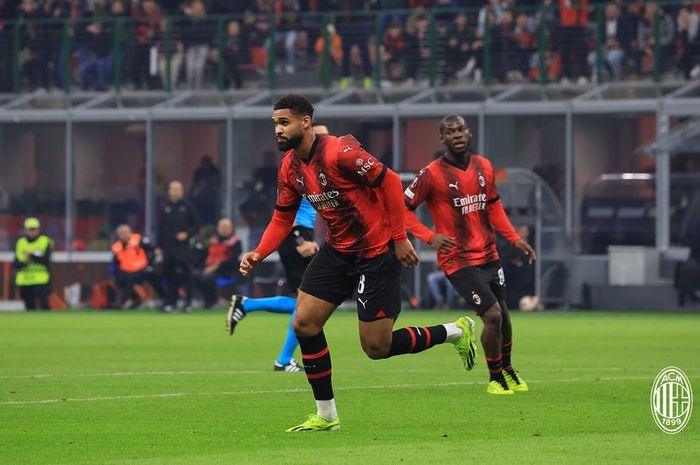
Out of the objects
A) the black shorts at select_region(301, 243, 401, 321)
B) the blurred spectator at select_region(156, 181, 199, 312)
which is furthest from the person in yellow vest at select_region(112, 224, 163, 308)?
the black shorts at select_region(301, 243, 401, 321)

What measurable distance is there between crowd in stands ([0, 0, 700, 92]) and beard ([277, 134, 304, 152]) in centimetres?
2186

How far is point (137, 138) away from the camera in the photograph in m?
33.7

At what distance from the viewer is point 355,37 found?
107 feet

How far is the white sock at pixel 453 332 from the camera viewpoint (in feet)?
36.3

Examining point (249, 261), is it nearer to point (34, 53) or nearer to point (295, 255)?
point (295, 255)

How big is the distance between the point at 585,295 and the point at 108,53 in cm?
1126

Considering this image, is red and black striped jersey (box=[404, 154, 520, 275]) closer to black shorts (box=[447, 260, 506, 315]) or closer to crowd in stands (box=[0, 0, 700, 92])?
black shorts (box=[447, 260, 506, 315])

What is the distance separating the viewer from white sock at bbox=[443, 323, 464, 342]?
11062 mm

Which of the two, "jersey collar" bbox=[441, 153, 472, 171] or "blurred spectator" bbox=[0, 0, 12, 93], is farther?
"blurred spectator" bbox=[0, 0, 12, 93]

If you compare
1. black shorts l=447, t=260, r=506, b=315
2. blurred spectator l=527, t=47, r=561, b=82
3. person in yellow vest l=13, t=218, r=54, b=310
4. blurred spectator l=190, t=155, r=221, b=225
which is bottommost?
person in yellow vest l=13, t=218, r=54, b=310

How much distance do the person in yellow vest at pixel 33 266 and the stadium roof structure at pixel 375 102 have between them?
4044 millimetres

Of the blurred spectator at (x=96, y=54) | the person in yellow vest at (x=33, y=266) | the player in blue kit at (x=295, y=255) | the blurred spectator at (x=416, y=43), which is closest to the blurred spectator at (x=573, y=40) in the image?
the blurred spectator at (x=416, y=43)

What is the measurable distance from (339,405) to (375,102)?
69.3 ft

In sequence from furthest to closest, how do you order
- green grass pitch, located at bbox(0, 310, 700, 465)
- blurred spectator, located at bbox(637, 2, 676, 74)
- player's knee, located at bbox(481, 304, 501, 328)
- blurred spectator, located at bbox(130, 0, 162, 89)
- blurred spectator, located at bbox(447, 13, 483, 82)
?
blurred spectator, located at bbox(130, 0, 162, 89) < blurred spectator, located at bbox(447, 13, 483, 82) < blurred spectator, located at bbox(637, 2, 676, 74) < player's knee, located at bbox(481, 304, 501, 328) < green grass pitch, located at bbox(0, 310, 700, 465)
